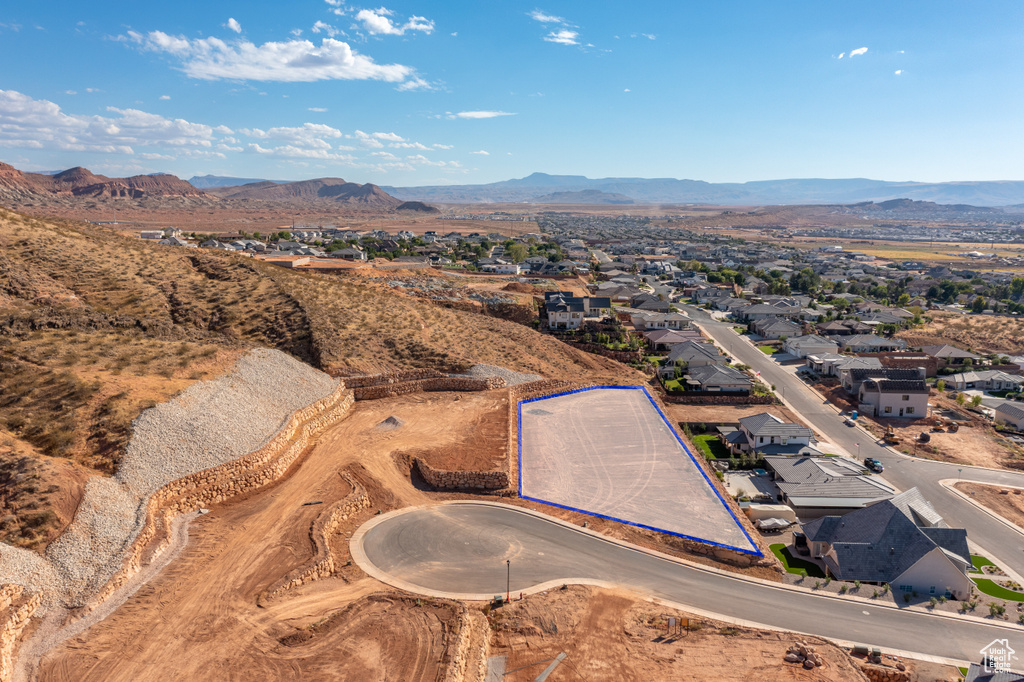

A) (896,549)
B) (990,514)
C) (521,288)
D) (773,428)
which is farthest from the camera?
(521,288)

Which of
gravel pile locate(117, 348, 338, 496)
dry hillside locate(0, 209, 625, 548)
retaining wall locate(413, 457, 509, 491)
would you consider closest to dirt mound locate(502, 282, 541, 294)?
dry hillside locate(0, 209, 625, 548)

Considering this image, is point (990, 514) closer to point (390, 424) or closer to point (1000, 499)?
point (1000, 499)

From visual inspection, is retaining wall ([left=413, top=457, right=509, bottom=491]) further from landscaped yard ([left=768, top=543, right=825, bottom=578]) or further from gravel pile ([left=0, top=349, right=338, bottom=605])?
landscaped yard ([left=768, top=543, right=825, bottom=578])

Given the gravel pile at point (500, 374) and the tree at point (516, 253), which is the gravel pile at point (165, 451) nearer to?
the gravel pile at point (500, 374)

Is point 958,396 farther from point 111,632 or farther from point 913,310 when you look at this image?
point 111,632

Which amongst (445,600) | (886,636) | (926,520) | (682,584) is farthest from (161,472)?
(926,520)

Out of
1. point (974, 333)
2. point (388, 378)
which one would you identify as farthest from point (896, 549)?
point (974, 333)
